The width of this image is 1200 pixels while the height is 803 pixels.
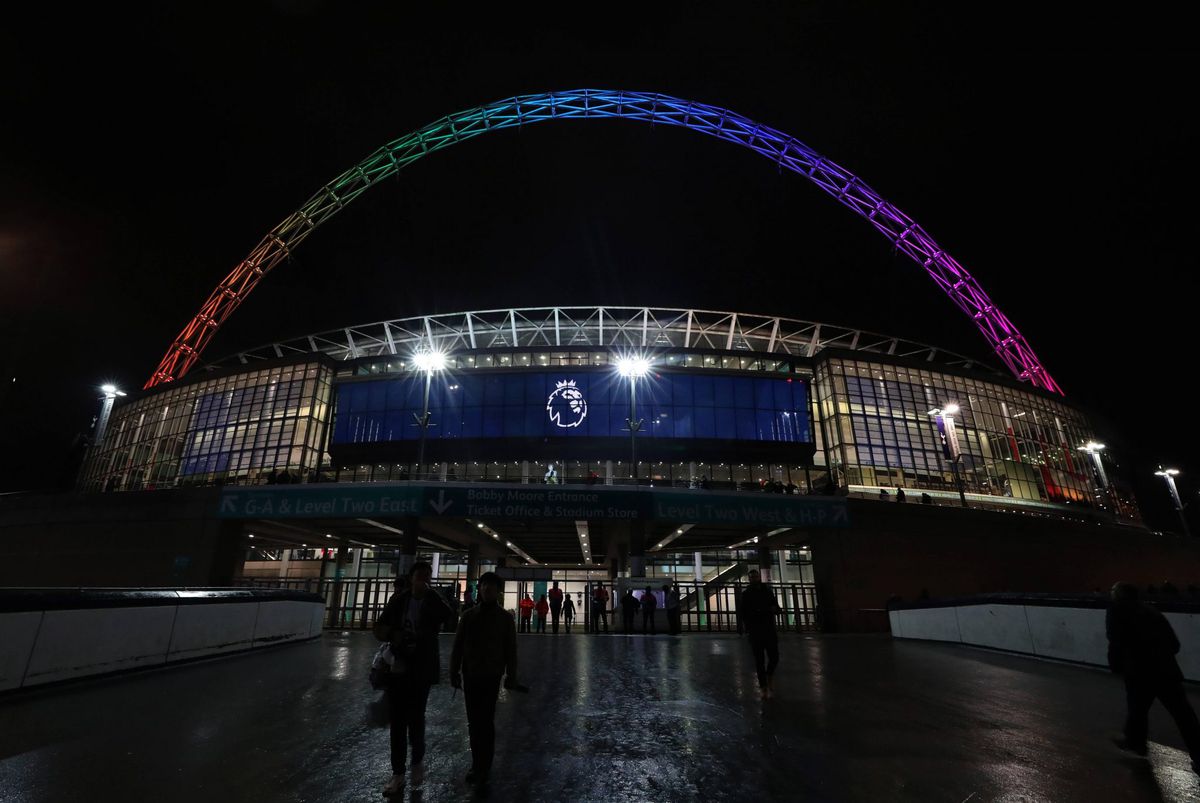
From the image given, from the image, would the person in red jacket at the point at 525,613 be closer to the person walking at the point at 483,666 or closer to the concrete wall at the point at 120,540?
the concrete wall at the point at 120,540

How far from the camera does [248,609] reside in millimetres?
13414

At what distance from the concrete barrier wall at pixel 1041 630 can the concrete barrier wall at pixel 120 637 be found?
17.8 metres

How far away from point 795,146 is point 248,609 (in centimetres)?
5080

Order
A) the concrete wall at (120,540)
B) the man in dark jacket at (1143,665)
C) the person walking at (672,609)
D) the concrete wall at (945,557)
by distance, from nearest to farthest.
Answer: the man in dark jacket at (1143,665) < the person walking at (672,609) < the concrete wall at (945,557) < the concrete wall at (120,540)

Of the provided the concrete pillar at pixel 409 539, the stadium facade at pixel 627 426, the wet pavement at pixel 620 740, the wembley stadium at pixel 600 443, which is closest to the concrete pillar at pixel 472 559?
the wembley stadium at pixel 600 443

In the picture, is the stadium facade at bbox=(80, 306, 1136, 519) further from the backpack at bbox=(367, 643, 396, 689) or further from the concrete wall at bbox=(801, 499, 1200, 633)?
the backpack at bbox=(367, 643, 396, 689)

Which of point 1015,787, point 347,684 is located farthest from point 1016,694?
point 347,684

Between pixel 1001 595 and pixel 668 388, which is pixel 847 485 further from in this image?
pixel 1001 595

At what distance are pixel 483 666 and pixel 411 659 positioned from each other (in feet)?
2.08

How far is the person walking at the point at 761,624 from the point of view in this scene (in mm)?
8211

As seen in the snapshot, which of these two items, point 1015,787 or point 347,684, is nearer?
point 1015,787

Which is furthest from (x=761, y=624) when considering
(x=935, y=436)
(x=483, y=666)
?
(x=935, y=436)

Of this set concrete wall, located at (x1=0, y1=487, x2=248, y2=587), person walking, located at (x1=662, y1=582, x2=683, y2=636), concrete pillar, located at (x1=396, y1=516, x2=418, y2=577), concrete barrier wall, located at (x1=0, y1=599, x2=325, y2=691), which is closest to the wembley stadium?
concrete wall, located at (x1=0, y1=487, x2=248, y2=587)

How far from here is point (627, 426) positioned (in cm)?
4266
